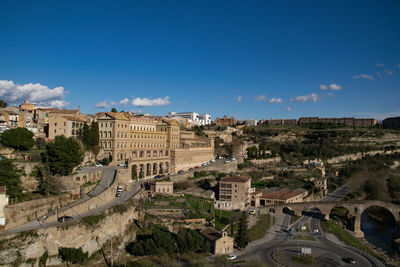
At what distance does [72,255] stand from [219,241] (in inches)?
445

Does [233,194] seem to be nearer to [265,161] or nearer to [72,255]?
[72,255]

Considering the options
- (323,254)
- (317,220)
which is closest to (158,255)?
(323,254)

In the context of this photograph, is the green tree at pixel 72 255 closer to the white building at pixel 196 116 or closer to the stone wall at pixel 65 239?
the stone wall at pixel 65 239

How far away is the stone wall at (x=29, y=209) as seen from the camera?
2067 centimetres

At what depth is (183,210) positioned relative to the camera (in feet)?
105

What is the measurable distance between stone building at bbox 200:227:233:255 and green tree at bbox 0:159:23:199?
579 inches

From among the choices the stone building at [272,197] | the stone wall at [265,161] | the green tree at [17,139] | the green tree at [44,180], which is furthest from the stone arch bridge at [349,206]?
the green tree at [17,139]

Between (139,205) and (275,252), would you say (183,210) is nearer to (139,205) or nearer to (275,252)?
(139,205)

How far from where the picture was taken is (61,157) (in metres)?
27.6

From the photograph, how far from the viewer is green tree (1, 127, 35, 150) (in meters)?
29.7

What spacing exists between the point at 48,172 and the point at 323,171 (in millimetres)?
51042

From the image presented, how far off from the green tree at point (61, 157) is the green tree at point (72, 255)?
8.02 meters

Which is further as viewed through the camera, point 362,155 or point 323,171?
point 362,155

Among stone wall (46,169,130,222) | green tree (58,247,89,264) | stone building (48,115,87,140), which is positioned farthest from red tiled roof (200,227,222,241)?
stone building (48,115,87,140)
